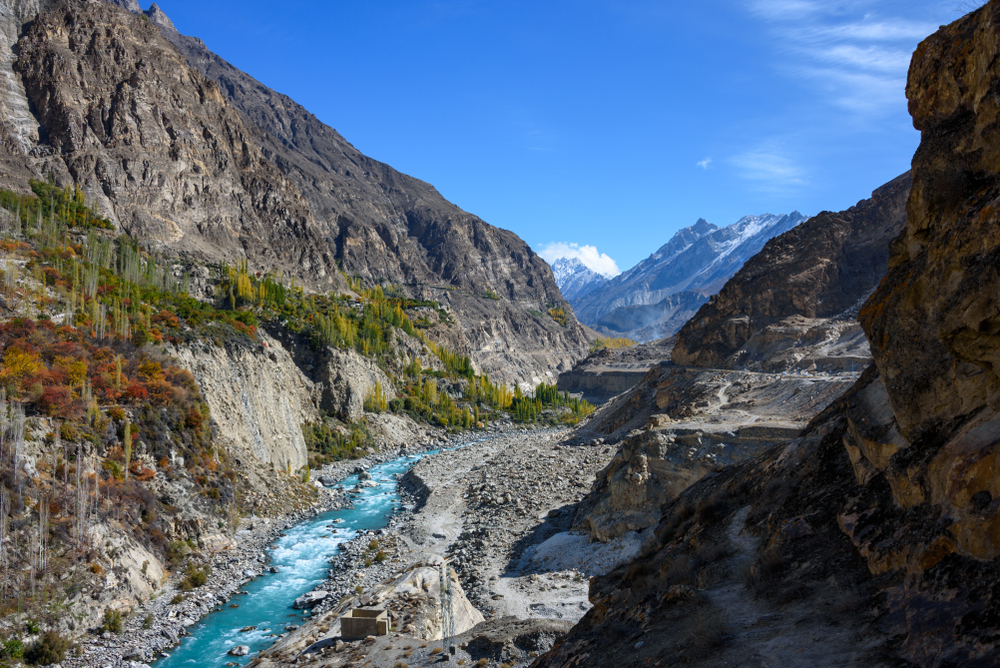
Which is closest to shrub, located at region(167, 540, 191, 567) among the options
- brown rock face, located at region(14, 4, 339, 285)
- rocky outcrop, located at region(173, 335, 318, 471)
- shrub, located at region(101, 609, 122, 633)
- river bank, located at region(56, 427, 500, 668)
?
river bank, located at region(56, 427, 500, 668)

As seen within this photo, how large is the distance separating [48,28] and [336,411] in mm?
62445

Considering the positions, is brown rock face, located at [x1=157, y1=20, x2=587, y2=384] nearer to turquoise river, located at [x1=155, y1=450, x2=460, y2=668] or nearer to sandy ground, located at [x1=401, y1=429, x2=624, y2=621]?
sandy ground, located at [x1=401, y1=429, x2=624, y2=621]

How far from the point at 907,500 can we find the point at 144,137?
90008 mm

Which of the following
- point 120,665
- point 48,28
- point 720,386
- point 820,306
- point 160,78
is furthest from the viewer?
point 160,78

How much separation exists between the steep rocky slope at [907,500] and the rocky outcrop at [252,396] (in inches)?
1292

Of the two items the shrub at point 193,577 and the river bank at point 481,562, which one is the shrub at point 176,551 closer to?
the shrub at point 193,577

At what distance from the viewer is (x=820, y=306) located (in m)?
55.5

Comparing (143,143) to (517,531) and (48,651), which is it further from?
(48,651)

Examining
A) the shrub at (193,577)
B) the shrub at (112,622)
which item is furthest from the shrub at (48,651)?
the shrub at (193,577)

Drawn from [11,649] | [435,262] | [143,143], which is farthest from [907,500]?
[435,262]

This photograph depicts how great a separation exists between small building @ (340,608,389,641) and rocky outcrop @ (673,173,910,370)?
4304cm

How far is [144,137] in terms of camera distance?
7544 centimetres

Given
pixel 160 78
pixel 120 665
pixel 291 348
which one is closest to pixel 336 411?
pixel 291 348

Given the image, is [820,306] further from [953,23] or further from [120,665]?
[120,665]
